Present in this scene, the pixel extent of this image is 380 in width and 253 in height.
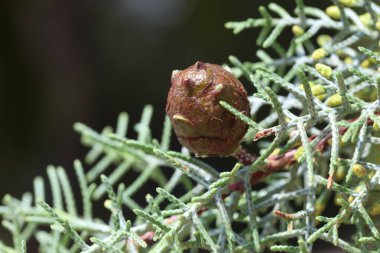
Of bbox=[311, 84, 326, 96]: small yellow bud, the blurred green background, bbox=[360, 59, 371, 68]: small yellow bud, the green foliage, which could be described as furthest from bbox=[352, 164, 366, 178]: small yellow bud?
the blurred green background

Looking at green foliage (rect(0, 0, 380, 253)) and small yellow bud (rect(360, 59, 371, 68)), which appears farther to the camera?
small yellow bud (rect(360, 59, 371, 68))

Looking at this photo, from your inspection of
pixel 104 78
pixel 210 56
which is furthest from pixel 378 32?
pixel 104 78

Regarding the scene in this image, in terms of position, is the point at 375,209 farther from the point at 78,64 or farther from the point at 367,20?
the point at 78,64

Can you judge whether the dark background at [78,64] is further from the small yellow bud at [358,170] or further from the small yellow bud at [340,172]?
the small yellow bud at [358,170]

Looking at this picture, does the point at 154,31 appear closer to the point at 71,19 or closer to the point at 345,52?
the point at 71,19

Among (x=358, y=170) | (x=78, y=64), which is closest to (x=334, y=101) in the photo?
(x=358, y=170)

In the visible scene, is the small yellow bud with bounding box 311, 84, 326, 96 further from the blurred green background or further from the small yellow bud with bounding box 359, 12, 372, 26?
the blurred green background
